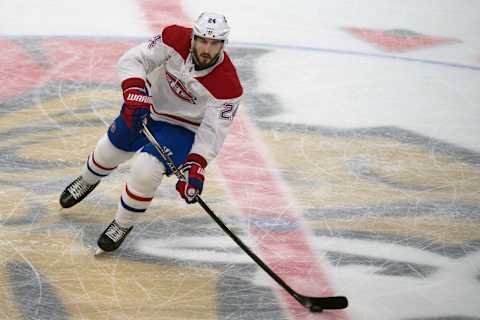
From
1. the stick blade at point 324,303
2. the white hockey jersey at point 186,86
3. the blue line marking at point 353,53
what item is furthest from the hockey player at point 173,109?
the blue line marking at point 353,53

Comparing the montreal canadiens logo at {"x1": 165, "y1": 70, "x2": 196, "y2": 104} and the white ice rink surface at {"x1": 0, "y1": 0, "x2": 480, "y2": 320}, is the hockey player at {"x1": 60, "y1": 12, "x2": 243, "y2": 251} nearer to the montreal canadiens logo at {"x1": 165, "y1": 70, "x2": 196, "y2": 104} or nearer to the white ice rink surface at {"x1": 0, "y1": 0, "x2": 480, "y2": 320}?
the montreal canadiens logo at {"x1": 165, "y1": 70, "x2": 196, "y2": 104}

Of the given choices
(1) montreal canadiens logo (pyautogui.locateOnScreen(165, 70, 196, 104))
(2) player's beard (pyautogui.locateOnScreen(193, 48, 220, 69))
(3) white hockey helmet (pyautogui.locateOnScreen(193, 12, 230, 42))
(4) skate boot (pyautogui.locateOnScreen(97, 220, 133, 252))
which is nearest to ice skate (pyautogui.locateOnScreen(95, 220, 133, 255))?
(4) skate boot (pyautogui.locateOnScreen(97, 220, 133, 252))

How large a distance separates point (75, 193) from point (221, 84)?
810mm

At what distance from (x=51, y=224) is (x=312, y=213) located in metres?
1.09

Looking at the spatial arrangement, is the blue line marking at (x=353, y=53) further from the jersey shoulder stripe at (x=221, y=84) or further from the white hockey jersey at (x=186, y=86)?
the jersey shoulder stripe at (x=221, y=84)

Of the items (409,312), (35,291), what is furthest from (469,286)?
(35,291)

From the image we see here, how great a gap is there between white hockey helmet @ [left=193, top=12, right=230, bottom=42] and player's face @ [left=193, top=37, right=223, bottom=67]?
24 mm

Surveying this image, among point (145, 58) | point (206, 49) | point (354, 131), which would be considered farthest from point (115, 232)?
point (354, 131)

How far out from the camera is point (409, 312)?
10.3 feet

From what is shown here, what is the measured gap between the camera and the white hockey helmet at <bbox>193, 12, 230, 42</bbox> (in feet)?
10.1

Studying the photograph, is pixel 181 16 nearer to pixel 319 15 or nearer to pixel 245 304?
pixel 319 15

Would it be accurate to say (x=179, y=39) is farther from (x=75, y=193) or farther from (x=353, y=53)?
(x=353, y=53)

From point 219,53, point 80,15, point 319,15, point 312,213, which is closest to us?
point 219,53

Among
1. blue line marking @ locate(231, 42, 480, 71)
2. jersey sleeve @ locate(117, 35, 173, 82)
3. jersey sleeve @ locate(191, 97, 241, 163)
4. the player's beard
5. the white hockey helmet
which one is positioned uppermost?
the white hockey helmet
